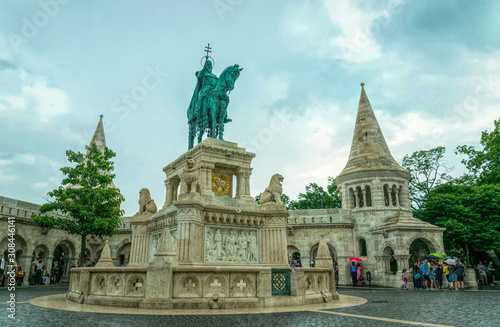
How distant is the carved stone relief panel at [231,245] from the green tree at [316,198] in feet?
120

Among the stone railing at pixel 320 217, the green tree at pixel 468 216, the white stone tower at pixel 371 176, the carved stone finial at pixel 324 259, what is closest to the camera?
the carved stone finial at pixel 324 259

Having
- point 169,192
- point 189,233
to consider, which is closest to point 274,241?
point 189,233

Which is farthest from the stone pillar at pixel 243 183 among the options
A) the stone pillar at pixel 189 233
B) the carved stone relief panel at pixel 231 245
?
the stone pillar at pixel 189 233

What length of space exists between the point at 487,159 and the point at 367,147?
13.8 meters

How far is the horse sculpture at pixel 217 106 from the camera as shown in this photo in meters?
13.8

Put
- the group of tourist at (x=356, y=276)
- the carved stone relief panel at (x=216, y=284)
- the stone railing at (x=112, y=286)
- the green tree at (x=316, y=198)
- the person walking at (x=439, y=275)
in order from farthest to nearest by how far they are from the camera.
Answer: the green tree at (x=316, y=198) → the group of tourist at (x=356, y=276) → the person walking at (x=439, y=275) → the stone railing at (x=112, y=286) → the carved stone relief panel at (x=216, y=284)

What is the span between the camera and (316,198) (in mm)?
48656

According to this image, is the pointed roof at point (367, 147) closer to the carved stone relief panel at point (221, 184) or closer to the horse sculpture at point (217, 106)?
the horse sculpture at point (217, 106)

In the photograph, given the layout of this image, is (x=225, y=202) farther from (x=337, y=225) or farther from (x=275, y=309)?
(x=337, y=225)

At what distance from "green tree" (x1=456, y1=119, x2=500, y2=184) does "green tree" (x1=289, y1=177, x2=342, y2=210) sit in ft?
50.8

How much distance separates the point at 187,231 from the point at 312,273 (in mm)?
3766

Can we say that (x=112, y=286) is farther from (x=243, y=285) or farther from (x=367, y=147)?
(x=367, y=147)

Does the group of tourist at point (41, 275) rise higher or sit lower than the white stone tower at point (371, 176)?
lower

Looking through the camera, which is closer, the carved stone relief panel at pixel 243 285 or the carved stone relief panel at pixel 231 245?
the carved stone relief panel at pixel 243 285
